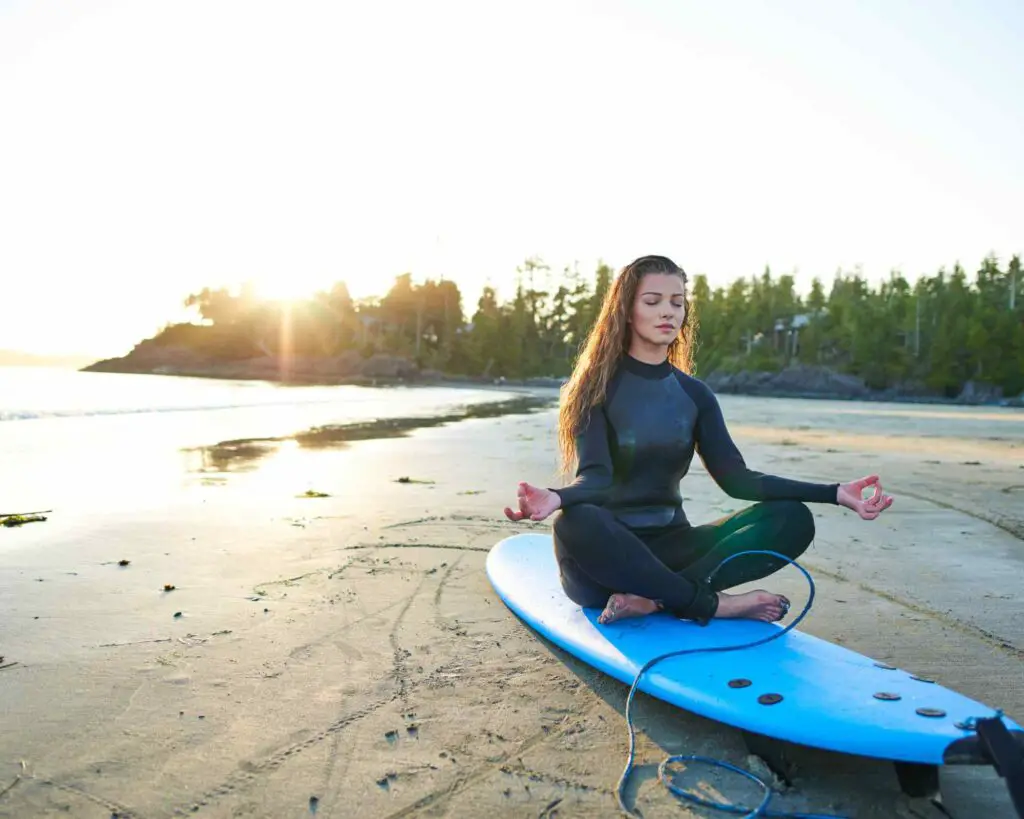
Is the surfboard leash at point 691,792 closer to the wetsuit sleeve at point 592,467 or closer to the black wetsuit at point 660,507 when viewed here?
the black wetsuit at point 660,507

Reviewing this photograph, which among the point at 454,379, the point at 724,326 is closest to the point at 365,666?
the point at 454,379

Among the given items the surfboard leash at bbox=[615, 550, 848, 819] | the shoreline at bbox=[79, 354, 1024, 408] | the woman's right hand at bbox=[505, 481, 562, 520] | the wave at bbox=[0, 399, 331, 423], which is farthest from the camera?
the shoreline at bbox=[79, 354, 1024, 408]

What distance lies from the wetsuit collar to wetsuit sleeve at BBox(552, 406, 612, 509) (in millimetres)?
257

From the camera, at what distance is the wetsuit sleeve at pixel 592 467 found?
302 centimetres

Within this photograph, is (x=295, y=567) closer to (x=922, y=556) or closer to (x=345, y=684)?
(x=345, y=684)

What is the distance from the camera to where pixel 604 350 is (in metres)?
3.42

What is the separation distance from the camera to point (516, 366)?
3113 inches

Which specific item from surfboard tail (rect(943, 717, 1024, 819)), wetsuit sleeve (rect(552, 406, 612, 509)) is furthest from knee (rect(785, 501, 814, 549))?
surfboard tail (rect(943, 717, 1024, 819))

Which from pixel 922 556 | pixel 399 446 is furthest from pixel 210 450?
pixel 922 556

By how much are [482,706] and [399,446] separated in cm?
920

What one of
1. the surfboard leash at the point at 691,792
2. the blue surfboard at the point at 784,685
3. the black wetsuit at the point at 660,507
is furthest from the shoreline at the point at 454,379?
the surfboard leash at the point at 691,792

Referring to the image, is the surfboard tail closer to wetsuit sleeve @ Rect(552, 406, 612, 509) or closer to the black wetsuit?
the black wetsuit

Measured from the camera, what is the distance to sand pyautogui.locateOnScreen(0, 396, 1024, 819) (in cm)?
207

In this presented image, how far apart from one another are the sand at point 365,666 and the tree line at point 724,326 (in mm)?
59475
